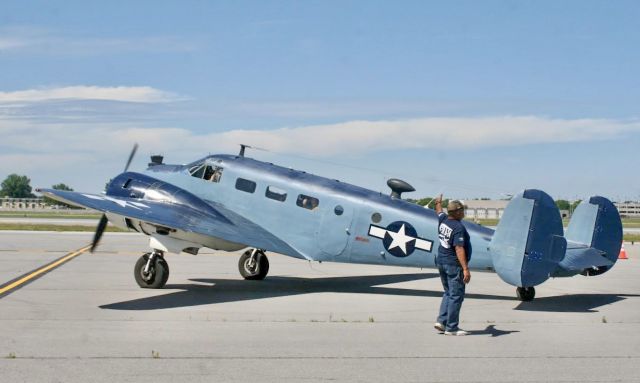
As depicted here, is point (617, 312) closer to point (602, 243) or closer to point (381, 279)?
point (602, 243)

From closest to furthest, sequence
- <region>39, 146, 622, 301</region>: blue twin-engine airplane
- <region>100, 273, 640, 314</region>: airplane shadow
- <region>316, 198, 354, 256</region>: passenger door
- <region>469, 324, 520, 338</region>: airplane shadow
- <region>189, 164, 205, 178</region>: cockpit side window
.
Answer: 1. <region>469, 324, 520, 338</region>: airplane shadow
2. <region>39, 146, 622, 301</region>: blue twin-engine airplane
3. <region>100, 273, 640, 314</region>: airplane shadow
4. <region>316, 198, 354, 256</region>: passenger door
5. <region>189, 164, 205, 178</region>: cockpit side window

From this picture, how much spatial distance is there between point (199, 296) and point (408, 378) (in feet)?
28.3

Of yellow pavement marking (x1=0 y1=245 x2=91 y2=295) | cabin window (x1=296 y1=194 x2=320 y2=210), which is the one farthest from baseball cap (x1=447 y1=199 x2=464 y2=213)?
yellow pavement marking (x1=0 y1=245 x2=91 y2=295)

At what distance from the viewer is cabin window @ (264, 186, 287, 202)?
717 inches

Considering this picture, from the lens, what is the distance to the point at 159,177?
20.0 metres

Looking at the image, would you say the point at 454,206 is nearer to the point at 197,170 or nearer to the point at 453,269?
the point at 453,269

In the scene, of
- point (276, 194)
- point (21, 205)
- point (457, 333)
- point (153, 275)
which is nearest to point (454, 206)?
point (457, 333)

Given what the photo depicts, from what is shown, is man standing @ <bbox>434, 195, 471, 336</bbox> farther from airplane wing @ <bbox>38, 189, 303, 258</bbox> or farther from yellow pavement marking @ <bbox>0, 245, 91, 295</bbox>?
yellow pavement marking @ <bbox>0, 245, 91, 295</bbox>

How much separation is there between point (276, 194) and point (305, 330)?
6614mm

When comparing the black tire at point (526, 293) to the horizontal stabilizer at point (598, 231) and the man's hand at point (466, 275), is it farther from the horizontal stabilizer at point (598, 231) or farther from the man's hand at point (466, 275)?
the man's hand at point (466, 275)

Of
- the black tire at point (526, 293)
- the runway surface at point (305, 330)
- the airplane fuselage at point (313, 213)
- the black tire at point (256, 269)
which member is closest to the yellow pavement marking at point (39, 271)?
the runway surface at point (305, 330)

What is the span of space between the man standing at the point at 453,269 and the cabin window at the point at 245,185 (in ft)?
25.1

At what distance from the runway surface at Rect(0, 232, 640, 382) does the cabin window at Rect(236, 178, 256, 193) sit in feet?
8.28

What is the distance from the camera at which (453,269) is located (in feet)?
38.8
